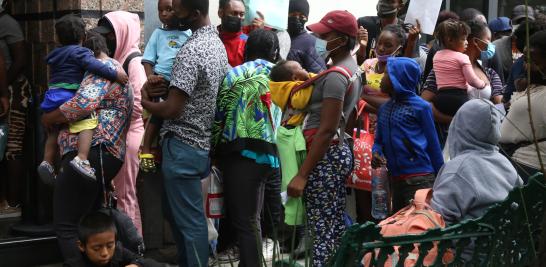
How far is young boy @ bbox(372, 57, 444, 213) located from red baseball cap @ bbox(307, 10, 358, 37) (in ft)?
1.59

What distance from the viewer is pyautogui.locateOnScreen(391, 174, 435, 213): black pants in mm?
6176

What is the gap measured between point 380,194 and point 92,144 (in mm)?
1961

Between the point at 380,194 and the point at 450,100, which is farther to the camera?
the point at 450,100

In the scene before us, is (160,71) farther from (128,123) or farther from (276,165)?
(276,165)

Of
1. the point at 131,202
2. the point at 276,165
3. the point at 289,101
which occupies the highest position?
the point at 289,101

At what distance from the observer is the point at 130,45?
6.88 metres

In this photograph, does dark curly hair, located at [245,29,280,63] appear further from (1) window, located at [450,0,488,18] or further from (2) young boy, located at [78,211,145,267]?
(1) window, located at [450,0,488,18]

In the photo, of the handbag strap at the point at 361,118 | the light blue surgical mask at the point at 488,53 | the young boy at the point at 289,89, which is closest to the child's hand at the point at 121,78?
the young boy at the point at 289,89

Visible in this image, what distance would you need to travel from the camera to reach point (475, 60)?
777 cm

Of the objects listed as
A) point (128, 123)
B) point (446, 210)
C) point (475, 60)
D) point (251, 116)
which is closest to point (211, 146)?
point (251, 116)

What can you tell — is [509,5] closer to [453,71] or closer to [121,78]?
[453,71]

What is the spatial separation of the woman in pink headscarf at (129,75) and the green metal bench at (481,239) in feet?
10.6

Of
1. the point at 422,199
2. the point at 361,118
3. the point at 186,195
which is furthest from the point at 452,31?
the point at 422,199

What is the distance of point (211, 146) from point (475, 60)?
2.76m
